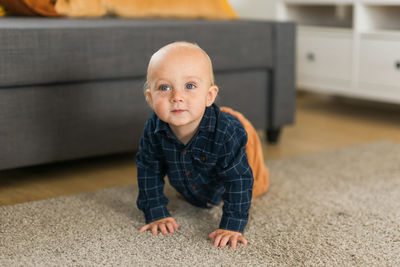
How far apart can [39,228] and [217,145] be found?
0.41 metres

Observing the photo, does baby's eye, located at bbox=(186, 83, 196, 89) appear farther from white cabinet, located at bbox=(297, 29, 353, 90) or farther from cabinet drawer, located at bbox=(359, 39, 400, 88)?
white cabinet, located at bbox=(297, 29, 353, 90)

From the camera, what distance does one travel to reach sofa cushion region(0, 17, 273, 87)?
1283 millimetres

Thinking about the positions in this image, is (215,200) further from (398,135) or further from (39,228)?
(398,135)

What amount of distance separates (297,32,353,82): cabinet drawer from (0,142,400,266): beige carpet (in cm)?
97

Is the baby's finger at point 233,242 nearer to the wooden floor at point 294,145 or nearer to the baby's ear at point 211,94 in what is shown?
the baby's ear at point 211,94

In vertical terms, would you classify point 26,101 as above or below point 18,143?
above

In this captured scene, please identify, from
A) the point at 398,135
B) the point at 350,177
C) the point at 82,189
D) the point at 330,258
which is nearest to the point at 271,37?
the point at 350,177

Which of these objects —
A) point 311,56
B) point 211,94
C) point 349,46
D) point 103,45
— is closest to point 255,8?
point 311,56

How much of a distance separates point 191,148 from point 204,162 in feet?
0.13

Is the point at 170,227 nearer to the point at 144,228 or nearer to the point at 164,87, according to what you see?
the point at 144,228

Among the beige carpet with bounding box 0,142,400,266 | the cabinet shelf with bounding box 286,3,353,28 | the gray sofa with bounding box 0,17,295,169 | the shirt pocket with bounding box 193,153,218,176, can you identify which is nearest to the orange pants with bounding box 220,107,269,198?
the beige carpet with bounding box 0,142,400,266

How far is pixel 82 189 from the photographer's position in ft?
4.39

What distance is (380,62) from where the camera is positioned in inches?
82.8

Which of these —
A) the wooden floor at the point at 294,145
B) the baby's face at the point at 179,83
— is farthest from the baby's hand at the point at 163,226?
the wooden floor at the point at 294,145
